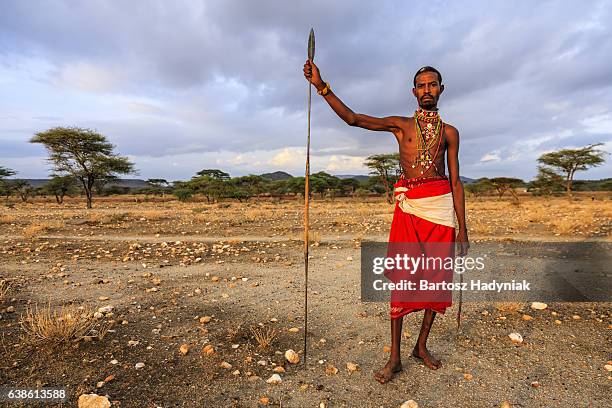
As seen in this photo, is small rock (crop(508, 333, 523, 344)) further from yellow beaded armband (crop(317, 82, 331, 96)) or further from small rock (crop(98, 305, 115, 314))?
small rock (crop(98, 305, 115, 314))

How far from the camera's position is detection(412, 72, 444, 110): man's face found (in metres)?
2.85

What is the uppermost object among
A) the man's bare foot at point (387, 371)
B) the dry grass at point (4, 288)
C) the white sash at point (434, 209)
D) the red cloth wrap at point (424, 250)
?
the white sash at point (434, 209)

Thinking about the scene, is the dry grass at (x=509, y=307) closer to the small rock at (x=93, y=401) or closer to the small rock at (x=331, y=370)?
the small rock at (x=331, y=370)

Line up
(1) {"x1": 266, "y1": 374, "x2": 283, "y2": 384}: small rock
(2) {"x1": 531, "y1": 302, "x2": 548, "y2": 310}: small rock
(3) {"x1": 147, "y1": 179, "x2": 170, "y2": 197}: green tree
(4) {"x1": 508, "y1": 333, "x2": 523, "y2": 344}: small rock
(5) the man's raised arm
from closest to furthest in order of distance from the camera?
(1) {"x1": 266, "y1": 374, "x2": 283, "y2": 384}: small rock < (5) the man's raised arm < (4) {"x1": 508, "y1": 333, "x2": 523, "y2": 344}: small rock < (2) {"x1": 531, "y1": 302, "x2": 548, "y2": 310}: small rock < (3) {"x1": 147, "y1": 179, "x2": 170, "y2": 197}: green tree

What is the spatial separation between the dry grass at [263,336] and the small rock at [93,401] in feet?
4.11

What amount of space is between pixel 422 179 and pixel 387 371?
4.98 ft

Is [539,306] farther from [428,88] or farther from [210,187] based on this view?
[210,187]

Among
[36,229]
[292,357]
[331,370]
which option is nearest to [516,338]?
[331,370]

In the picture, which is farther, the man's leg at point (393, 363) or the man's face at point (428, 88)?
the man's face at point (428, 88)

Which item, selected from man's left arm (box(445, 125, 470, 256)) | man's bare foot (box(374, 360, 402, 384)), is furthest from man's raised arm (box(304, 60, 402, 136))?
man's bare foot (box(374, 360, 402, 384))

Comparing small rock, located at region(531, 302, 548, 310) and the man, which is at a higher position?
the man

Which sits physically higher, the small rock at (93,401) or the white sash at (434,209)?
the white sash at (434,209)

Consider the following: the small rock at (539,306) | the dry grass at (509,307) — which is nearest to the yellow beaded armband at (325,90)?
the dry grass at (509,307)

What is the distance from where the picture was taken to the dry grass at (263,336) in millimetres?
3219
